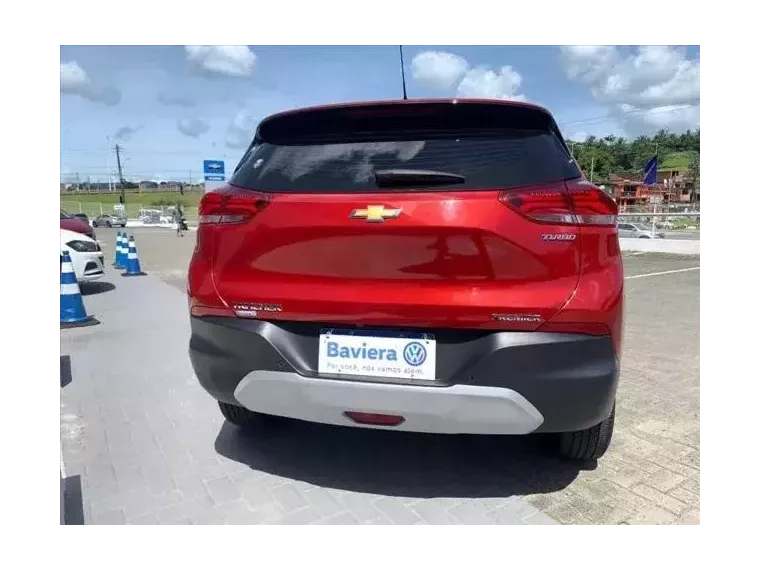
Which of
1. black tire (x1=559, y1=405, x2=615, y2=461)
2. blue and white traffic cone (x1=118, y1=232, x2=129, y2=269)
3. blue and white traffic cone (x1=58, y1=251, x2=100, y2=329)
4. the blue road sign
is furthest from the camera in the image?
the blue road sign

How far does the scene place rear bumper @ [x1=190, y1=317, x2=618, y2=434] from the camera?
2021 millimetres

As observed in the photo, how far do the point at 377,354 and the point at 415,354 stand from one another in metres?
0.16

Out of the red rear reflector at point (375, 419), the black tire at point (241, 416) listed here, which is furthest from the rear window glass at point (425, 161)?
the black tire at point (241, 416)

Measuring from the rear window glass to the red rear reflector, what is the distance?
923mm

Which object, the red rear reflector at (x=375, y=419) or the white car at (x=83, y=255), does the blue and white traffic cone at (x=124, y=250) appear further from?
the red rear reflector at (x=375, y=419)

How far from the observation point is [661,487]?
101 inches

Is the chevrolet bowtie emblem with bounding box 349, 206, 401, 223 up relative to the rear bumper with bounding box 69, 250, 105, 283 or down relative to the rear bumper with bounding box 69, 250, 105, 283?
up

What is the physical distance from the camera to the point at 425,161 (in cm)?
214

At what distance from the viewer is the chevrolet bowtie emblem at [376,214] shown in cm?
205

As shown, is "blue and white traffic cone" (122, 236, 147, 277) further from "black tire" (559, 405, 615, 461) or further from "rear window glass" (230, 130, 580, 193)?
"black tire" (559, 405, 615, 461)

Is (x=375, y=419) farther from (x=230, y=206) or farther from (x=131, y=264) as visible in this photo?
(x=131, y=264)

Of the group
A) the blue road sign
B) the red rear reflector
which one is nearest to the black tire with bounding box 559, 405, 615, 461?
the red rear reflector
